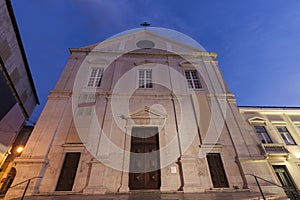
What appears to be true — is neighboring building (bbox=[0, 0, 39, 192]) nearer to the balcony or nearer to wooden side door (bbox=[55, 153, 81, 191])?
wooden side door (bbox=[55, 153, 81, 191])

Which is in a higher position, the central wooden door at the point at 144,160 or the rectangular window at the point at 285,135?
the rectangular window at the point at 285,135

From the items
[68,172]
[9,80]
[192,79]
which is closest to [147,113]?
[192,79]

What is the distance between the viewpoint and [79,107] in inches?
414

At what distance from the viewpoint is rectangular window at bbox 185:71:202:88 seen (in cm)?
1261

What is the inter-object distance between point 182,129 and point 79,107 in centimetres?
697

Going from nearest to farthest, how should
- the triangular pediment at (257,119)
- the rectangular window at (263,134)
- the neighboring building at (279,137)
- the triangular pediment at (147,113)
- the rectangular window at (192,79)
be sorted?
the neighboring building at (279,137), the triangular pediment at (147,113), the rectangular window at (263,134), the triangular pediment at (257,119), the rectangular window at (192,79)

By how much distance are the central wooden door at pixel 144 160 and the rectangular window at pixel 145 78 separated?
151 inches

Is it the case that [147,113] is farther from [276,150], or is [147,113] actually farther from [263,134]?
[276,150]

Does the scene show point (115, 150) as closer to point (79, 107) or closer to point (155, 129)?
point (155, 129)

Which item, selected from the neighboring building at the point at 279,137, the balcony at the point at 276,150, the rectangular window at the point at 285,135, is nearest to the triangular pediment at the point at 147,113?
the neighboring building at the point at 279,137

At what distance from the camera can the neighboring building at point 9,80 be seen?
10.9 meters

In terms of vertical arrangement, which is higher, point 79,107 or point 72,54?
point 72,54

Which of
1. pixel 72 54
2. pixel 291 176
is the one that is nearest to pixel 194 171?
pixel 291 176

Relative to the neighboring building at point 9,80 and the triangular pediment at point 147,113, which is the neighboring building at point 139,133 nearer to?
the triangular pediment at point 147,113
